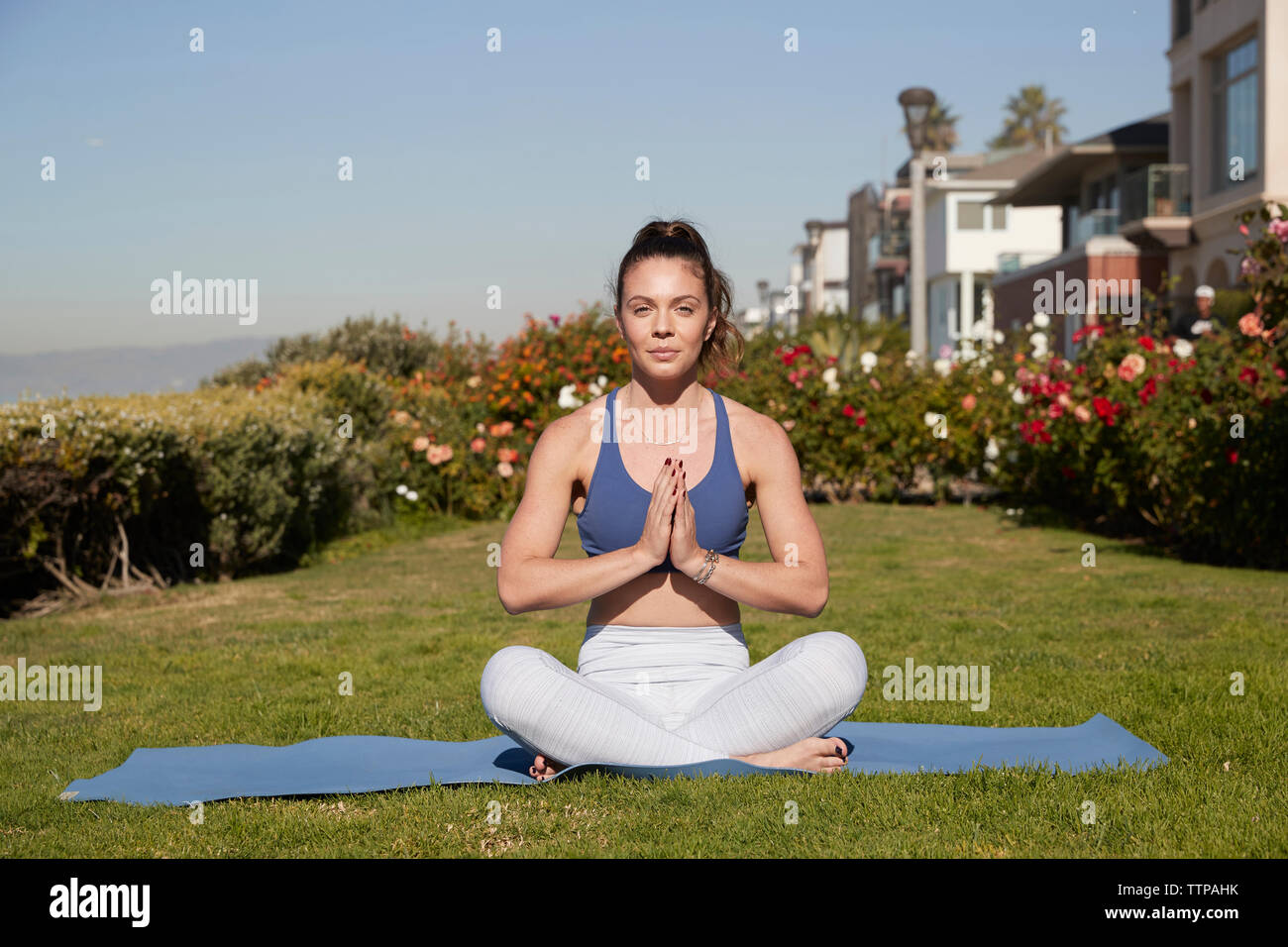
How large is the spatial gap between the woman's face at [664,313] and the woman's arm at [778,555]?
0.40 metres

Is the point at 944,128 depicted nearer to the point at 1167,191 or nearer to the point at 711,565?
the point at 1167,191

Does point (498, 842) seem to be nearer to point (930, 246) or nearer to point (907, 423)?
point (907, 423)

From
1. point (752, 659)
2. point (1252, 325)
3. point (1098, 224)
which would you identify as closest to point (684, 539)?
point (752, 659)

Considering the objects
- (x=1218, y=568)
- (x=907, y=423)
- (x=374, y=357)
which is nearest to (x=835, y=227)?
(x=374, y=357)

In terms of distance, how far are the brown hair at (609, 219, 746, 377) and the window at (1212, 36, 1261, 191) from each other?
1956 cm

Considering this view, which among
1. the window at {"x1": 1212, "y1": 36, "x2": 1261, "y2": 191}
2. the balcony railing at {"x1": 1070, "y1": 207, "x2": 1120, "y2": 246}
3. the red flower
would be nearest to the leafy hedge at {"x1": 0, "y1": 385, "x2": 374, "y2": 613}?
the red flower

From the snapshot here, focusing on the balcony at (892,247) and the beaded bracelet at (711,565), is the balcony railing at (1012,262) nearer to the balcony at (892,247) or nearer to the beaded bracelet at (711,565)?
the balcony at (892,247)

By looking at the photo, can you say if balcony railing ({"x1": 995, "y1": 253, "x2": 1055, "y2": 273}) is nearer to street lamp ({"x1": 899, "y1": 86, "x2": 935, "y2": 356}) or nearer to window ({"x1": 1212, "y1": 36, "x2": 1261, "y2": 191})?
window ({"x1": 1212, "y1": 36, "x2": 1261, "y2": 191})

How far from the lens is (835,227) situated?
79.9 metres

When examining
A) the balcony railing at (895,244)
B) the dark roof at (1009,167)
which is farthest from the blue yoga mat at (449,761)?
the balcony railing at (895,244)

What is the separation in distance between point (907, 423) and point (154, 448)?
29.4 ft

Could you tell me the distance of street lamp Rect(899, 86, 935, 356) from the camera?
1773 cm

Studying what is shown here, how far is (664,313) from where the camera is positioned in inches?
153

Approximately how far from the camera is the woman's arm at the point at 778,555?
3.73 metres
